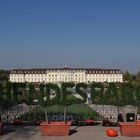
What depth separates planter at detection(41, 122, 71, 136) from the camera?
22188 mm

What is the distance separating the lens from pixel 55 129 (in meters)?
22.2

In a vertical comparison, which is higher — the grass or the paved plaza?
the grass

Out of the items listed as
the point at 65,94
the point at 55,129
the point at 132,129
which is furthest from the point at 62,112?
the point at 132,129

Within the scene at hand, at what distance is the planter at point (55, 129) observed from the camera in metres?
22.2

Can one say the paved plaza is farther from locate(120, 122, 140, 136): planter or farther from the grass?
the grass

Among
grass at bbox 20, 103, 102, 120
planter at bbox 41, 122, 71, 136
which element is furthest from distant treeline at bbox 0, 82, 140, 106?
grass at bbox 20, 103, 102, 120

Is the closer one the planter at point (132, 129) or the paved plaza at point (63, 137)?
the paved plaza at point (63, 137)

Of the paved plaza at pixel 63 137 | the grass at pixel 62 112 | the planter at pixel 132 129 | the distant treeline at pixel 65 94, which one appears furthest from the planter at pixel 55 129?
the grass at pixel 62 112

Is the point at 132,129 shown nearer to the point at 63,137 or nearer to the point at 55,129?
the point at 63,137

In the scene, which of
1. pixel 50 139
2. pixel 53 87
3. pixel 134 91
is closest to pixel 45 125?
pixel 50 139

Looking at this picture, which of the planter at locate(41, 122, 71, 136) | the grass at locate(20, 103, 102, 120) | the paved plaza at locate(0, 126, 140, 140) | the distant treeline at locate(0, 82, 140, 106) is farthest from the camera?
the grass at locate(20, 103, 102, 120)

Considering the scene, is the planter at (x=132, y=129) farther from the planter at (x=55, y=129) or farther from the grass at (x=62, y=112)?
the grass at (x=62, y=112)

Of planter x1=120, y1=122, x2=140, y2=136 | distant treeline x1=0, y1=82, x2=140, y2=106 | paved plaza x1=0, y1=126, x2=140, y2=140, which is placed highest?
distant treeline x1=0, y1=82, x2=140, y2=106

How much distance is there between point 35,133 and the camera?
23.1 m
